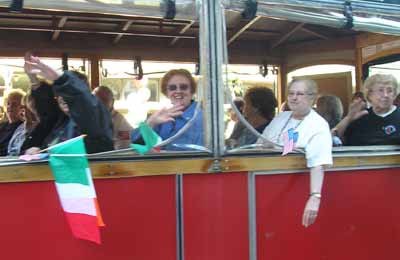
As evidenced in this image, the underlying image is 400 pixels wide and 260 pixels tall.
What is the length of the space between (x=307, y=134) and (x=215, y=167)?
558 mm

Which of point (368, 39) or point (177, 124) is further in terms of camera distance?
point (368, 39)

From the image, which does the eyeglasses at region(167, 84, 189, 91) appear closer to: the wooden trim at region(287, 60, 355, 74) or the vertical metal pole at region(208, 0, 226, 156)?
the vertical metal pole at region(208, 0, 226, 156)

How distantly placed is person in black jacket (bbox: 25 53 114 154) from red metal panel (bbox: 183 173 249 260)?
0.42 m

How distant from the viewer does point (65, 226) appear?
236 cm

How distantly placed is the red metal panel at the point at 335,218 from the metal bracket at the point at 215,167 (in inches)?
9.1

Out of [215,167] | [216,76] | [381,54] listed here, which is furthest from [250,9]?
[381,54]

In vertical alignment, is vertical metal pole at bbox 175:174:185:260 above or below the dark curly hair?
below

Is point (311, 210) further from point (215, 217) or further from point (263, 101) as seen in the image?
point (263, 101)

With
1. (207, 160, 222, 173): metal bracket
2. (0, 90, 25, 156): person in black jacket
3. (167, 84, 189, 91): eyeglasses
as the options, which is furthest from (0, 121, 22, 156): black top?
(207, 160, 222, 173): metal bracket

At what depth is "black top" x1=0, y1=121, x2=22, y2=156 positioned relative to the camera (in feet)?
11.5

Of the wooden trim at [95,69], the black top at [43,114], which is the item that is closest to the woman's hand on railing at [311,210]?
the black top at [43,114]

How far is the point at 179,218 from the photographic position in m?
2.57

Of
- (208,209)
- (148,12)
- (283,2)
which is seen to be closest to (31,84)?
(148,12)

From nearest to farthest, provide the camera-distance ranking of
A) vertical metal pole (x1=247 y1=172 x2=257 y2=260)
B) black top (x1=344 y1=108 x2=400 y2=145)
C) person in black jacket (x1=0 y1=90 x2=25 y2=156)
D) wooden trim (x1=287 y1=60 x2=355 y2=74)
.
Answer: vertical metal pole (x1=247 y1=172 x2=257 y2=260), black top (x1=344 y1=108 x2=400 y2=145), person in black jacket (x1=0 y1=90 x2=25 y2=156), wooden trim (x1=287 y1=60 x2=355 y2=74)
